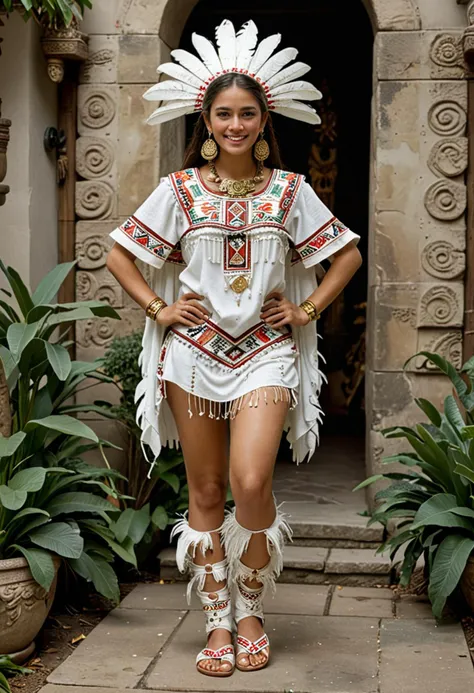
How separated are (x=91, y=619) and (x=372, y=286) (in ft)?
6.90

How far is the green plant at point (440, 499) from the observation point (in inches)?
147

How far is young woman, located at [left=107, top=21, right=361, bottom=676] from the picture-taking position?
10.8 ft

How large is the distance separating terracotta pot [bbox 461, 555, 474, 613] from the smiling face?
1.74m

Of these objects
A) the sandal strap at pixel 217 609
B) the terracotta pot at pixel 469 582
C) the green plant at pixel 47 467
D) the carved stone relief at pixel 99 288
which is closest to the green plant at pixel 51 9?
the green plant at pixel 47 467

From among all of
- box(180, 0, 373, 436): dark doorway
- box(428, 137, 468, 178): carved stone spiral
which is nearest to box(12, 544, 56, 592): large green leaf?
box(428, 137, 468, 178): carved stone spiral

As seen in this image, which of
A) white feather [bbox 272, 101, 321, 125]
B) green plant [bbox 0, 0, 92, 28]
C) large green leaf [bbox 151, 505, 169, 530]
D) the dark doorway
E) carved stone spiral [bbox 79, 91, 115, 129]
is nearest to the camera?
white feather [bbox 272, 101, 321, 125]

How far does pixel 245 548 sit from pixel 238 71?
5.07 feet

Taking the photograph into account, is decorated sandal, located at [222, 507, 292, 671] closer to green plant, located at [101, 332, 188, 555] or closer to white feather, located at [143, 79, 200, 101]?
green plant, located at [101, 332, 188, 555]

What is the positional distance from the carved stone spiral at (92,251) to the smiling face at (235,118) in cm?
188

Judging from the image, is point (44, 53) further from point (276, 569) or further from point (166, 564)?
point (276, 569)

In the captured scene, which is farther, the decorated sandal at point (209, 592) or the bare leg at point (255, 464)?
the decorated sandal at point (209, 592)

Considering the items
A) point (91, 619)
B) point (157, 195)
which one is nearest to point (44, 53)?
point (157, 195)

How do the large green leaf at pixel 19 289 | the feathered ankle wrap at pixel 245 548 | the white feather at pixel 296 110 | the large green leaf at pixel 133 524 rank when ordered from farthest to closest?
1. the large green leaf at pixel 133 524
2. the large green leaf at pixel 19 289
3. the white feather at pixel 296 110
4. the feathered ankle wrap at pixel 245 548

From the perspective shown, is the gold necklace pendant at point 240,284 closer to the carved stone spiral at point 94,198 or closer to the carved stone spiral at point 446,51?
the carved stone spiral at point 94,198
